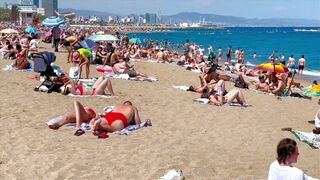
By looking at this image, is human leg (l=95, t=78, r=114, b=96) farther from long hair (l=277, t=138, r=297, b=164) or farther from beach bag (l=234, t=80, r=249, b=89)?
long hair (l=277, t=138, r=297, b=164)

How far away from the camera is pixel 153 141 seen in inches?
283

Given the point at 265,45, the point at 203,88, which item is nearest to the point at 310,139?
the point at 203,88

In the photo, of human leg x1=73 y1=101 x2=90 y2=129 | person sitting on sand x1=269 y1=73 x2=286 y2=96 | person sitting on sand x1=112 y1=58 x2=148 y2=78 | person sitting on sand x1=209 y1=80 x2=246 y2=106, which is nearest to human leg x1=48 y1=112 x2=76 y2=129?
human leg x1=73 y1=101 x2=90 y2=129

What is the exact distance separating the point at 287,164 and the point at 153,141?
3.38 meters

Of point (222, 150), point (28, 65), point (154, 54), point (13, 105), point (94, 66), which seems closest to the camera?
point (222, 150)

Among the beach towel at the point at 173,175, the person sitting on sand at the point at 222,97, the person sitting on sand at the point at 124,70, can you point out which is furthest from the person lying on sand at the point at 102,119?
the person sitting on sand at the point at 124,70

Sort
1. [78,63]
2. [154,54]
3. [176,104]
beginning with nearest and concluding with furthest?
[176,104] < [78,63] < [154,54]

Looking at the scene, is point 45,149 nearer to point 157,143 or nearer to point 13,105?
point 157,143

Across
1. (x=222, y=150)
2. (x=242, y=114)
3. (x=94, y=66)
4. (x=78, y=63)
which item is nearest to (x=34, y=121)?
(x=222, y=150)

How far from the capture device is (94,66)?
1658 centimetres

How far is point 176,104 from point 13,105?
3.53 metres

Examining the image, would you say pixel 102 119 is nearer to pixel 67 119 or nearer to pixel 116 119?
pixel 116 119

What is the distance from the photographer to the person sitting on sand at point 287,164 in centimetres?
394

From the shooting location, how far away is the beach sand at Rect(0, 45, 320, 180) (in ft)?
19.0
